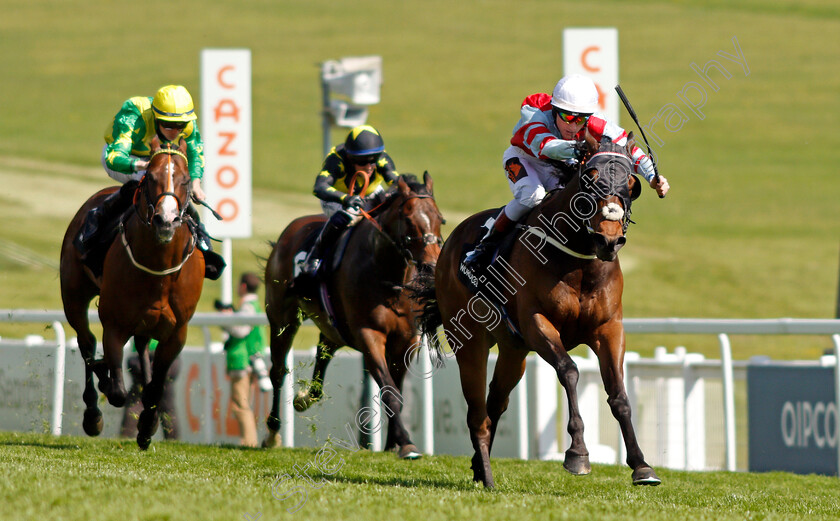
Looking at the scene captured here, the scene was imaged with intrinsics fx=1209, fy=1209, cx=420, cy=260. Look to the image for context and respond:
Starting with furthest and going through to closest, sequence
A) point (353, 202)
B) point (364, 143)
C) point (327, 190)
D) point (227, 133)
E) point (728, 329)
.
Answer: point (227, 133) < point (364, 143) < point (327, 190) < point (353, 202) < point (728, 329)

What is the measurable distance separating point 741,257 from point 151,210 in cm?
2400

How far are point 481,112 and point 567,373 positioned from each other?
42081 millimetres

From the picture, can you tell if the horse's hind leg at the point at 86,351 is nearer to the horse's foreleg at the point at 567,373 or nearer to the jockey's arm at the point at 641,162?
the horse's foreleg at the point at 567,373

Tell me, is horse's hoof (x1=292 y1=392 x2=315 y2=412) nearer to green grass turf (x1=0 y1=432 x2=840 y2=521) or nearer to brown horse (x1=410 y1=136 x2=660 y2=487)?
green grass turf (x1=0 y1=432 x2=840 y2=521)

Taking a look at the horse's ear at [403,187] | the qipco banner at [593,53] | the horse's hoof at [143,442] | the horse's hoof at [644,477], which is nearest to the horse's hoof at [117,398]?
the horse's hoof at [143,442]

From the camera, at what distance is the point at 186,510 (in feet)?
15.2

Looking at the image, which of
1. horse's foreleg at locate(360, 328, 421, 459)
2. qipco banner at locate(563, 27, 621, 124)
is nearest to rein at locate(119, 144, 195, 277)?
horse's foreleg at locate(360, 328, 421, 459)

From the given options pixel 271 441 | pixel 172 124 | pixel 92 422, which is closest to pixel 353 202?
pixel 172 124

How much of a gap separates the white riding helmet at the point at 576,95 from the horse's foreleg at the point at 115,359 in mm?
3172

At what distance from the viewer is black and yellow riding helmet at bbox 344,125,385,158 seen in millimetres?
8539

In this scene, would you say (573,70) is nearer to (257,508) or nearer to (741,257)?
(257,508)

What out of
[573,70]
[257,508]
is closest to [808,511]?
[257,508]

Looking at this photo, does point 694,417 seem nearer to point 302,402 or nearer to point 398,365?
point 398,365

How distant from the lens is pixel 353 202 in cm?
824
